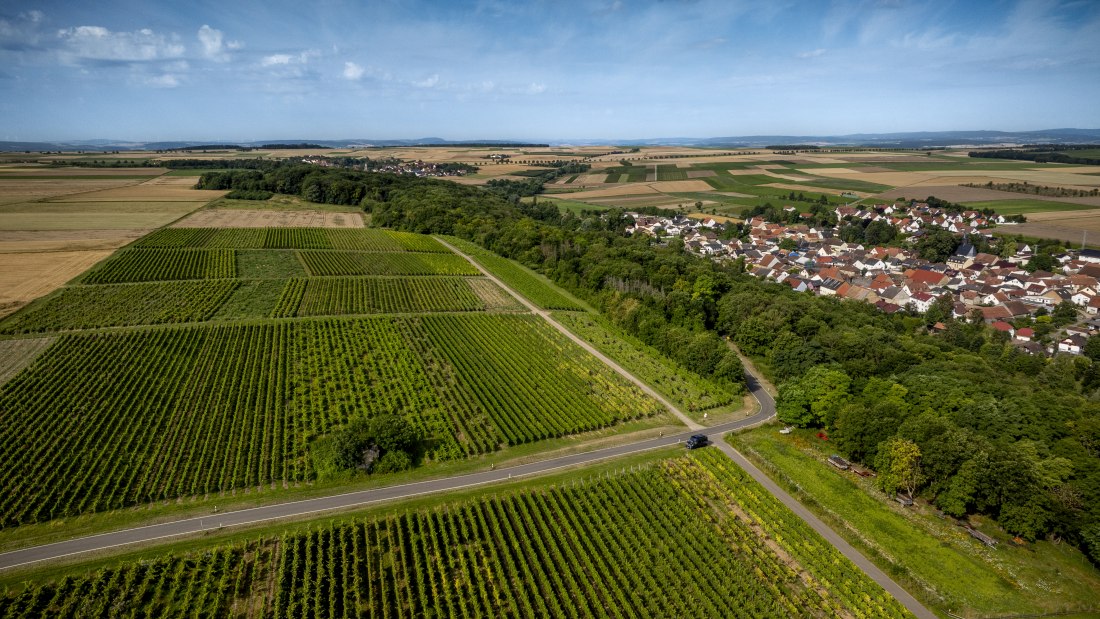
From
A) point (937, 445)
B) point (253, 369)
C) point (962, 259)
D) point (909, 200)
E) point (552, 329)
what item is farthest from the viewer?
point (909, 200)

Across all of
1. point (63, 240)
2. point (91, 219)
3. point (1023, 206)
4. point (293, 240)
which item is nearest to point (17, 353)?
point (293, 240)

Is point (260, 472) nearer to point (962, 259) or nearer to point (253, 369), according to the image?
point (253, 369)

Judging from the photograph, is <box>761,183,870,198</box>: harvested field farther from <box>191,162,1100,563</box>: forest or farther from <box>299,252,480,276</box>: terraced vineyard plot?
<box>299,252,480,276</box>: terraced vineyard plot

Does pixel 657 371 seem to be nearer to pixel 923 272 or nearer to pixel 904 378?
pixel 904 378

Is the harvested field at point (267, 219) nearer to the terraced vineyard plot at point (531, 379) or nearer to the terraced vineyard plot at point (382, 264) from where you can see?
the terraced vineyard plot at point (382, 264)

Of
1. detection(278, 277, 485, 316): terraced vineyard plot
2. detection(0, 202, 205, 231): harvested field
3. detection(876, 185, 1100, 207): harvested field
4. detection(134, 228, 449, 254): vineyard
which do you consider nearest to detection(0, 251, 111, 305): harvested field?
detection(134, 228, 449, 254): vineyard

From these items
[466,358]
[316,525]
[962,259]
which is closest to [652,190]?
[962,259]
